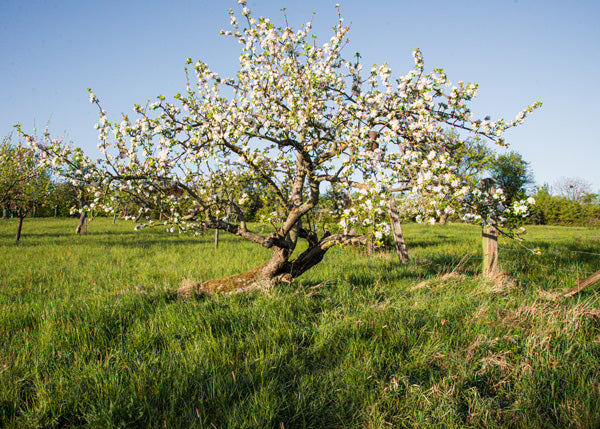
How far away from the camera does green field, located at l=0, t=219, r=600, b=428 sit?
3.05 meters

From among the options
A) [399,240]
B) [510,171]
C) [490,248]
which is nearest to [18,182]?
[399,240]

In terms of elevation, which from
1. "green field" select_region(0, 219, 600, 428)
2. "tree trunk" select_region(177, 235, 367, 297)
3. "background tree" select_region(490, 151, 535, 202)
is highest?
"background tree" select_region(490, 151, 535, 202)

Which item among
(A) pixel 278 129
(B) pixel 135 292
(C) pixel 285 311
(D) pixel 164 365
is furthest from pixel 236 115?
(B) pixel 135 292

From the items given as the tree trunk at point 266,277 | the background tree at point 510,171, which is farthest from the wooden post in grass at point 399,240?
the background tree at point 510,171

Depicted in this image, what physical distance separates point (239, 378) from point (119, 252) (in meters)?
13.3

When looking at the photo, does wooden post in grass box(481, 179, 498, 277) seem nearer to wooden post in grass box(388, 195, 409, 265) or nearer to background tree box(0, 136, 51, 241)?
wooden post in grass box(388, 195, 409, 265)

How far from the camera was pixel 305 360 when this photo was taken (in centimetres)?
398

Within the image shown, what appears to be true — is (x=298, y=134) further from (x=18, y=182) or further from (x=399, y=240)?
(x=18, y=182)

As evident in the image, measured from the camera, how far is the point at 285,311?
17.0 feet

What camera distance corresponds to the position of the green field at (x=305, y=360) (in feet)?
10.0

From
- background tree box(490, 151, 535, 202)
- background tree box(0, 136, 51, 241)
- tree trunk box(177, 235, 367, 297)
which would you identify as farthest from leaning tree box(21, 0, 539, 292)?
background tree box(490, 151, 535, 202)

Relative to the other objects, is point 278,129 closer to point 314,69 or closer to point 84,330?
point 314,69

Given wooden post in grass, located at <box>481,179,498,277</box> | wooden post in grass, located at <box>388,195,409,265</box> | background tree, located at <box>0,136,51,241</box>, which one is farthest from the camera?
background tree, located at <box>0,136,51,241</box>

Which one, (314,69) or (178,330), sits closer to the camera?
(178,330)
